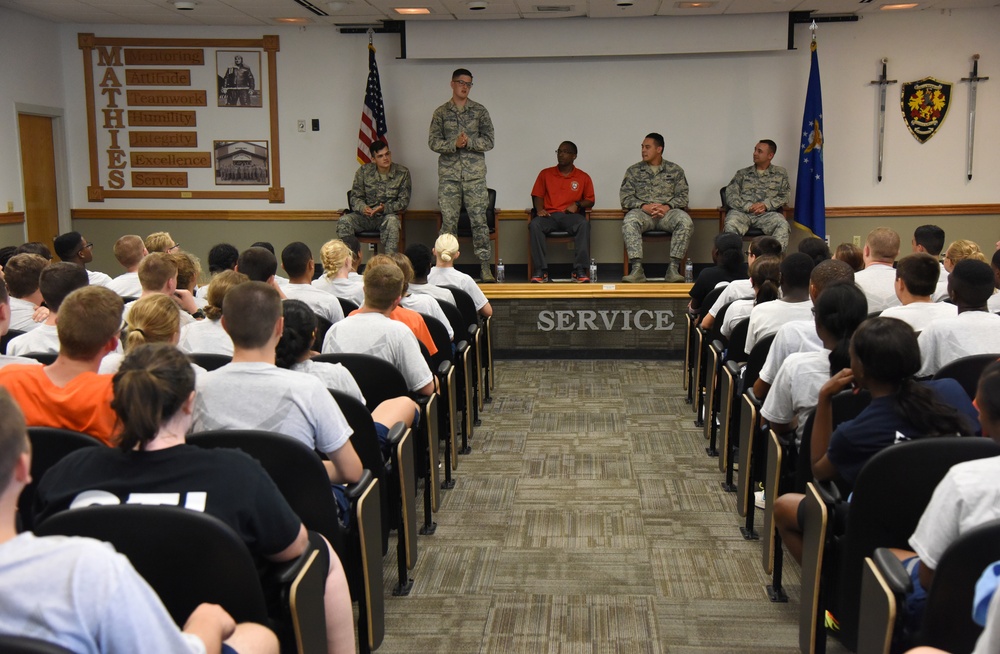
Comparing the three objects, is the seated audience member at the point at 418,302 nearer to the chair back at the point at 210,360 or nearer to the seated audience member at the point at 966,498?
the chair back at the point at 210,360

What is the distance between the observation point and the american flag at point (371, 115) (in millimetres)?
8797

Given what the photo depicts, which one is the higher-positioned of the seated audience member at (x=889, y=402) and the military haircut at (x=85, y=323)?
the military haircut at (x=85, y=323)

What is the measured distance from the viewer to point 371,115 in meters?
8.82

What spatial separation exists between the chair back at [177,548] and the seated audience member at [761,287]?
3006 mm

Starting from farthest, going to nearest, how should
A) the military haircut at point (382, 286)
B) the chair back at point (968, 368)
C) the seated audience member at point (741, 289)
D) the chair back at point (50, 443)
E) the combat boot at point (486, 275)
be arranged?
the combat boot at point (486, 275), the seated audience member at point (741, 289), the military haircut at point (382, 286), the chair back at point (968, 368), the chair back at point (50, 443)

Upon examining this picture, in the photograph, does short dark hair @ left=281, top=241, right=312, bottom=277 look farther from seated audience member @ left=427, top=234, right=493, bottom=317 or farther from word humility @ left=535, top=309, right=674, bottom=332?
word humility @ left=535, top=309, right=674, bottom=332

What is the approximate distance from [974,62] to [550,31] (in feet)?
13.3

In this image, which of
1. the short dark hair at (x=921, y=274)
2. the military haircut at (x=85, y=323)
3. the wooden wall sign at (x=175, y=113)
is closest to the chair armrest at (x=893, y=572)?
the short dark hair at (x=921, y=274)

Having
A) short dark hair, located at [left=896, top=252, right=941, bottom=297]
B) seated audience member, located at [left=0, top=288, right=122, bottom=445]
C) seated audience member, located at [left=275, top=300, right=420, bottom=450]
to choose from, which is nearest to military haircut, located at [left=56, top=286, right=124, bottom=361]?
seated audience member, located at [left=0, top=288, right=122, bottom=445]

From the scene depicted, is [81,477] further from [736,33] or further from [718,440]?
[736,33]

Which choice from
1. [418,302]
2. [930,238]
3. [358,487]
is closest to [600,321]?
[930,238]

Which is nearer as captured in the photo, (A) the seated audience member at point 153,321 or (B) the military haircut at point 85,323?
(B) the military haircut at point 85,323

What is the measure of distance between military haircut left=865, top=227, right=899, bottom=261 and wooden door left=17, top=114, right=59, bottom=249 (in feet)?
25.5

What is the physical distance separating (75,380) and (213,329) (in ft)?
3.31
